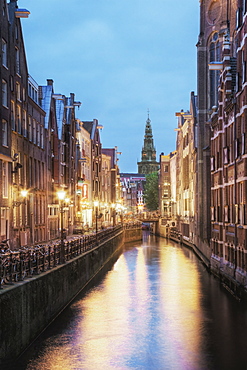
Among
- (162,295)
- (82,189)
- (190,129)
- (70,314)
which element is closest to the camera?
(70,314)

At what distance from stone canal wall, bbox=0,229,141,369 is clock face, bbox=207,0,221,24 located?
40147 mm

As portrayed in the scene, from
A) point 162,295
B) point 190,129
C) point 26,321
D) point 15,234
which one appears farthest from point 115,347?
point 190,129

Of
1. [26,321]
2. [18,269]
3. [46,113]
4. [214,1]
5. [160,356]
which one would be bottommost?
[160,356]

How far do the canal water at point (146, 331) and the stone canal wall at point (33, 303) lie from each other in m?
0.56

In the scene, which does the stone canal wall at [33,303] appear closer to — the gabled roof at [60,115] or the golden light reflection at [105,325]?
the golden light reflection at [105,325]

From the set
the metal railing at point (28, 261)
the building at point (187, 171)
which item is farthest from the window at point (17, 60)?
the building at point (187, 171)

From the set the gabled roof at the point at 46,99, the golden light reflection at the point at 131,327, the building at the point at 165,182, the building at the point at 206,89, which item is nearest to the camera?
the golden light reflection at the point at 131,327

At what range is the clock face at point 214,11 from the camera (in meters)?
68.8

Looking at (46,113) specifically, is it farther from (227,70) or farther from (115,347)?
→ (115,347)

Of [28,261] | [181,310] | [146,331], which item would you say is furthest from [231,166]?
[28,261]

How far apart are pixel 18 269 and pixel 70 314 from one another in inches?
329

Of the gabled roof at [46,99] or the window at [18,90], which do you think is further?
the gabled roof at [46,99]

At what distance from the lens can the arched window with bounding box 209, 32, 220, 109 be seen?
229 feet

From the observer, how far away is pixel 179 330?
2836 centimetres
